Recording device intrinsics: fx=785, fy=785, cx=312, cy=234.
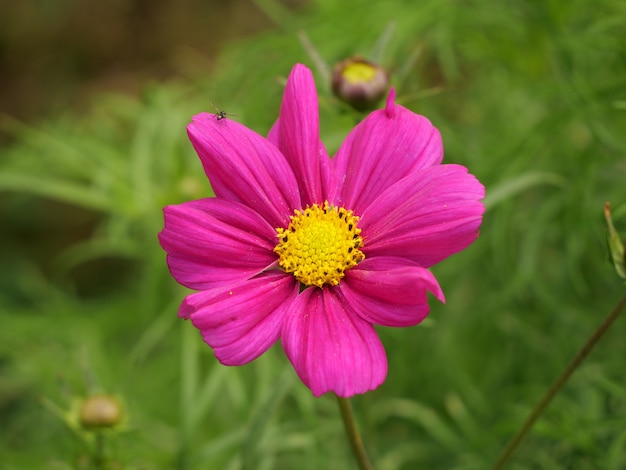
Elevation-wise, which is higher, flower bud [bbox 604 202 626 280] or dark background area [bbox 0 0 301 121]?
dark background area [bbox 0 0 301 121]

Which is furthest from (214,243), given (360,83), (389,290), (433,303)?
(433,303)

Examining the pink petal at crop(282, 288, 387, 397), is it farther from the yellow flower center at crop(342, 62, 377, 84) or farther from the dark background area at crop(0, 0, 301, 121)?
the dark background area at crop(0, 0, 301, 121)

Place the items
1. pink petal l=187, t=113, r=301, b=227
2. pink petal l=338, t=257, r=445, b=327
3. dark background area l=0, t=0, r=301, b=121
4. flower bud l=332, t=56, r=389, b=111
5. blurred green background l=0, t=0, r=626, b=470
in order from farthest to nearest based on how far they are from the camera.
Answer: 1. dark background area l=0, t=0, r=301, b=121
2. blurred green background l=0, t=0, r=626, b=470
3. flower bud l=332, t=56, r=389, b=111
4. pink petal l=187, t=113, r=301, b=227
5. pink petal l=338, t=257, r=445, b=327

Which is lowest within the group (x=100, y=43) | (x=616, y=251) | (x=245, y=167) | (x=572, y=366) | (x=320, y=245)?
(x=572, y=366)

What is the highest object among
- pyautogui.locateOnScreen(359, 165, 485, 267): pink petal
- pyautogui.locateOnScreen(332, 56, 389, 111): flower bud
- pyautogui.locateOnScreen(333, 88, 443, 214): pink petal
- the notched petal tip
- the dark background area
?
the dark background area

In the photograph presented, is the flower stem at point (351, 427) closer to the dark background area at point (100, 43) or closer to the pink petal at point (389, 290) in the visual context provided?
the pink petal at point (389, 290)

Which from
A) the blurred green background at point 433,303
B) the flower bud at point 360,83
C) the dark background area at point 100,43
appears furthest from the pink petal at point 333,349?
the dark background area at point 100,43

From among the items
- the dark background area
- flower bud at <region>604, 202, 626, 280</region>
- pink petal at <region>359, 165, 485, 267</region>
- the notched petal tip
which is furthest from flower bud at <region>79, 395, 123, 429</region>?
the dark background area

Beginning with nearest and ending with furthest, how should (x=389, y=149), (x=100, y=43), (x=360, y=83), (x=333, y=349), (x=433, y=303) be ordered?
(x=333, y=349) → (x=389, y=149) → (x=360, y=83) → (x=433, y=303) → (x=100, y=43)

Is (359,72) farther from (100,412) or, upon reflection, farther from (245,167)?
(100,412)
